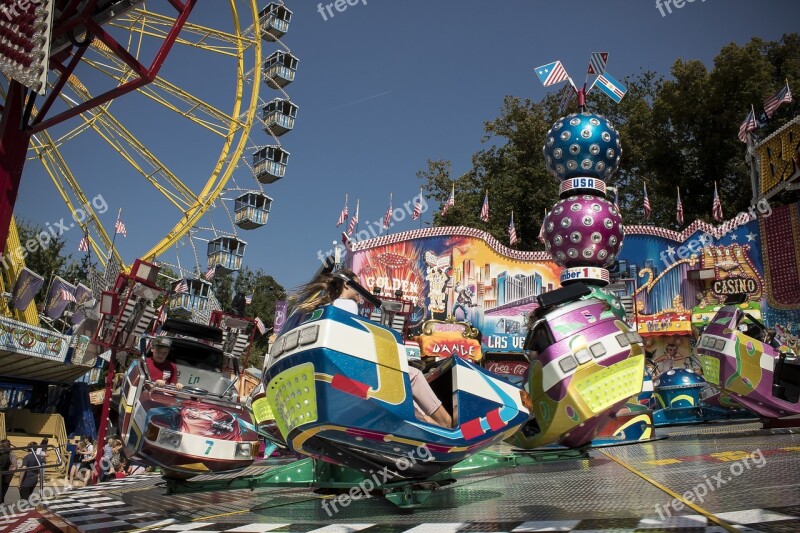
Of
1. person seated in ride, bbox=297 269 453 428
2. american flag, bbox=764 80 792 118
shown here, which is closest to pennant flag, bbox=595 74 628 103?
person seated in ride, bbox=297 269 453 428

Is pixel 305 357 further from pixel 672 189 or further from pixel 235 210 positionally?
pixel 672 189

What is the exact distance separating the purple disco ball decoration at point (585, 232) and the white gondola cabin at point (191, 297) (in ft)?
64.3

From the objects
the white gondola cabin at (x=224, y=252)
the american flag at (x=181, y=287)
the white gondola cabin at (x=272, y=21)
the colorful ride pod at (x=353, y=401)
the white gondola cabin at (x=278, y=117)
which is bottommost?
the colorful ride pod at (x=353, y=401)

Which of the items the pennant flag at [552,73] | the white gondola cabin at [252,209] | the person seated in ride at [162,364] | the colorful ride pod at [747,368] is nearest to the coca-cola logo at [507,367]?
the colorful ride pod at [747,368]

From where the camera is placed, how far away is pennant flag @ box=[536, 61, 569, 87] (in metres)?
7.67

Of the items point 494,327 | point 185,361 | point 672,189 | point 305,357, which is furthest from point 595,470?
point 672,189

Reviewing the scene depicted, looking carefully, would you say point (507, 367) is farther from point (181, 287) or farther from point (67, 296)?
point (67, 296)

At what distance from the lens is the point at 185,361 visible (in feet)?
24.6

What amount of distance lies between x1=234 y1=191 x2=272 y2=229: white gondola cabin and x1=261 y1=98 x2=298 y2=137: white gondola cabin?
2964 millimetres

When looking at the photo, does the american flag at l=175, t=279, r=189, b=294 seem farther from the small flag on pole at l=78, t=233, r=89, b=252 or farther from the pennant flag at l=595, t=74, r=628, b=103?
the pennant flag at l=595, t=74, r=628, b=103

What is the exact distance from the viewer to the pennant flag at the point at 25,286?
61.2 ft

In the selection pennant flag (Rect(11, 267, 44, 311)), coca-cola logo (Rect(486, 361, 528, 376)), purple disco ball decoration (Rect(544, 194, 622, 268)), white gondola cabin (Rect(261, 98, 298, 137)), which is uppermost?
white gondola cabin (Rect(261, 98, 298, 137))

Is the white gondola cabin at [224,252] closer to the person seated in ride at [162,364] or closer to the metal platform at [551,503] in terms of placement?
the person seated in ride at [162,364]

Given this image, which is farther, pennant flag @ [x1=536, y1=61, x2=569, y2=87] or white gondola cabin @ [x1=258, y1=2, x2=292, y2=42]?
white gondola cabin @ [x1=258, y1=2, x2=292, y2=42]
